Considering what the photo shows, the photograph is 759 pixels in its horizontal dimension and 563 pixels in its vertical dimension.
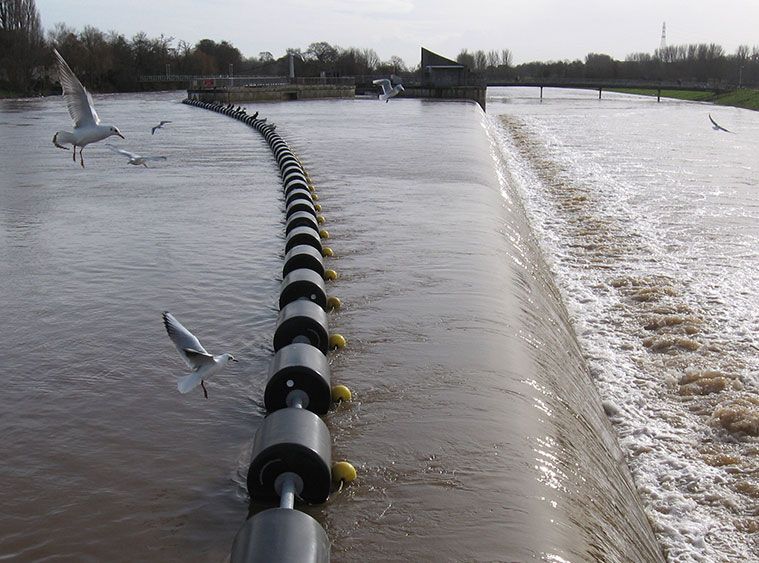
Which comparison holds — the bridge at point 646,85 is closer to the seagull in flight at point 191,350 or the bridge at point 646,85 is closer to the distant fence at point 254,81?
the distant fence at point 254,81

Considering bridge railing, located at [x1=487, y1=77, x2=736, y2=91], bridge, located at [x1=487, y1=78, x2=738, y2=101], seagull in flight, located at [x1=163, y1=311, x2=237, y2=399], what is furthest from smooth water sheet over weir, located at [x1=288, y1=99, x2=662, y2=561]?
bridge railing, located at [x1=487, y1=77, x2=736, y2=91]

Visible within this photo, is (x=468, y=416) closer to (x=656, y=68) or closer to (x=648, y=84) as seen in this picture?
(x=648, y=84)

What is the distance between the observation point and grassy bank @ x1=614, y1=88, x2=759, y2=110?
217 feet

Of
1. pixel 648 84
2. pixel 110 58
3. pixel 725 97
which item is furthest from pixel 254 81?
pixel 648 84

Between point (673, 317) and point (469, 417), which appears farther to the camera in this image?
point (673, 317)

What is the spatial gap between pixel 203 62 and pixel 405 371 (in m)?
113

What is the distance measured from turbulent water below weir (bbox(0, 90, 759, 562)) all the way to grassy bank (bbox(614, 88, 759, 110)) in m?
55.8

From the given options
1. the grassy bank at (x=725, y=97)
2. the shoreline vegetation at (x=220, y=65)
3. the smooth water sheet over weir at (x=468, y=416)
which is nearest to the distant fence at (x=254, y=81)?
the shoreline vegetation at (x=220, y=65)

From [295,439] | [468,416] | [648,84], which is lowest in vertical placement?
[468,416]

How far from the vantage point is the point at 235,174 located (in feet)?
56.7

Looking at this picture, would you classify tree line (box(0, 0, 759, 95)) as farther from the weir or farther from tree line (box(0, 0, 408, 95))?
the weir

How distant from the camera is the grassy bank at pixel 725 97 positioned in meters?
66.2

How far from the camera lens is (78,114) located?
9.31 meters

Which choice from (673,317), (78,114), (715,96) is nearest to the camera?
(78,114)
